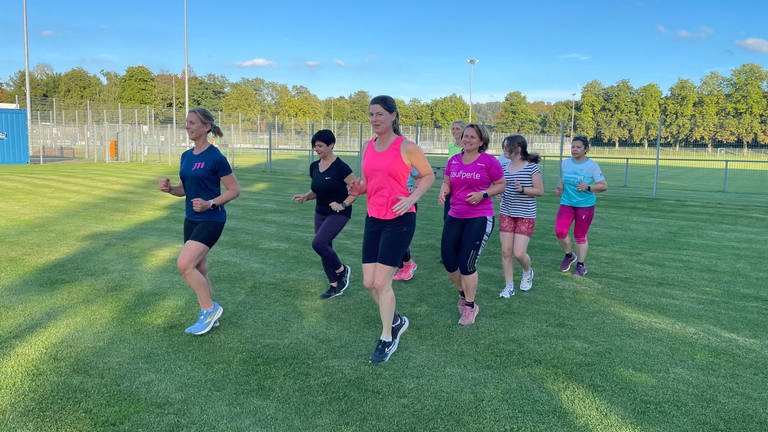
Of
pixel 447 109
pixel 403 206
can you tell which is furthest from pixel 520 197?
pixel 447 109

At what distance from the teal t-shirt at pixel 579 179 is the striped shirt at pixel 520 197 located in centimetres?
102

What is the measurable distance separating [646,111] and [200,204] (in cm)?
4647

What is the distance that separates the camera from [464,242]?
480 centimetres

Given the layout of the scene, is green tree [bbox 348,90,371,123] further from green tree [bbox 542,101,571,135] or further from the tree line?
green tree [bbox 542,101,571,135]

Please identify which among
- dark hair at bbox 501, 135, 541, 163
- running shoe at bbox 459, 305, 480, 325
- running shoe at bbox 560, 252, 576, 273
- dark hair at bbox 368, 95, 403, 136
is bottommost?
running shoe at bbox 459, 305, 480, 325

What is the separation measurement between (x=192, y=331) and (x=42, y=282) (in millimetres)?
2662

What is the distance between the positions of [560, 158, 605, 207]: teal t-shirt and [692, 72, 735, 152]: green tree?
15.0 metres

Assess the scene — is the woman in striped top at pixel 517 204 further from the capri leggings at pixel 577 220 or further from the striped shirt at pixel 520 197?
the capri leggings at pixel 577 220

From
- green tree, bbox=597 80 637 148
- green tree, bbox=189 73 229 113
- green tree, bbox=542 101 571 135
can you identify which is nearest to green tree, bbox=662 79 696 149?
green tree, bbox=597 80 637 148

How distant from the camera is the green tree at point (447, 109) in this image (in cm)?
7950

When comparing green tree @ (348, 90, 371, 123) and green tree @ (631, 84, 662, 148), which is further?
green tree @ (348, 90, 371, 123)

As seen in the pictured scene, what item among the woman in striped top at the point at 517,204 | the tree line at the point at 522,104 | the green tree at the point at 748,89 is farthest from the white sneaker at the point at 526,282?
the green tree at the point at 748,89

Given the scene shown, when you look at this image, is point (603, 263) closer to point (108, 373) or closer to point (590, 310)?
point (590, 310)

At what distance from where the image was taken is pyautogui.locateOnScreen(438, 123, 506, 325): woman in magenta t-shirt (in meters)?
4.80
